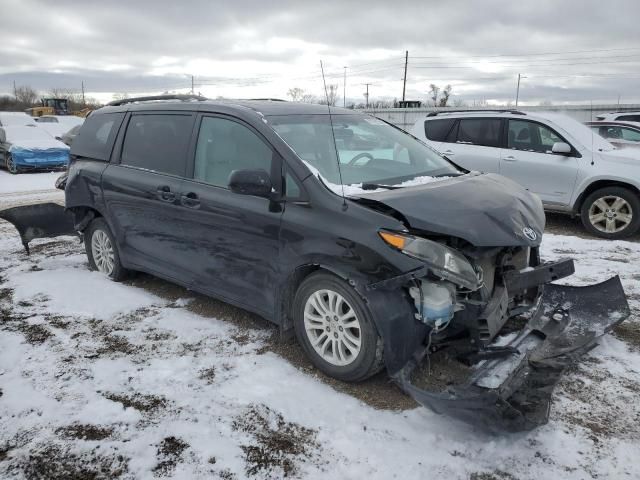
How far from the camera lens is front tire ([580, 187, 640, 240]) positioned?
278 inches

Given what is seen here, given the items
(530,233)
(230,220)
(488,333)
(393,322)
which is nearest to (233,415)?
(393,322)

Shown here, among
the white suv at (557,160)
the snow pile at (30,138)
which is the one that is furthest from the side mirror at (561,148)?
the snow pile at (30,138)

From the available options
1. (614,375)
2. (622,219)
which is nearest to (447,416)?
(614,375)

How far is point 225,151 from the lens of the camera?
13.1ft

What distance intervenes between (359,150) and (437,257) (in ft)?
4.56

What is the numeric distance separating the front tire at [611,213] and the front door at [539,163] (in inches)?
13.1

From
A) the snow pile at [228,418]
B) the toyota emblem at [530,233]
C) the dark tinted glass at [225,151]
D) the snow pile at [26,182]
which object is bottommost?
the snow pile at [228,418]

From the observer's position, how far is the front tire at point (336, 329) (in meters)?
3.07

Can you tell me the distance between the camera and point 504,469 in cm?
252

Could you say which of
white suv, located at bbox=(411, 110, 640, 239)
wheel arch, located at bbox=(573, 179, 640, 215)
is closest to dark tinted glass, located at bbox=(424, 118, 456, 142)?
white suv, located at bbox=(411, 110, 640, 239)

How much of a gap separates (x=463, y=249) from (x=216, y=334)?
2.05 metres

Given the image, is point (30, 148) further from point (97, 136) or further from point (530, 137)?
point (530, 137)

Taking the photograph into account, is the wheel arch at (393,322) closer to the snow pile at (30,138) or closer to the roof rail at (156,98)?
the roof rail at (156,98)

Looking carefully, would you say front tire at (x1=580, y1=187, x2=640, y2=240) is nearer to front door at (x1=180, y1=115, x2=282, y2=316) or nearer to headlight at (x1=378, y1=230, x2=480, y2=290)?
headlight at (x1=378, y1=230, x2=480, y2=290)
